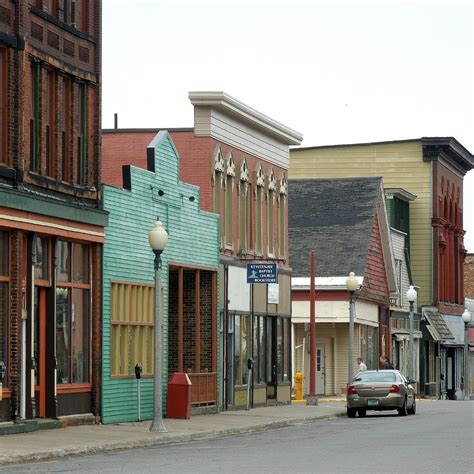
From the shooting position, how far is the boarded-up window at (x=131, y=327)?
108ft

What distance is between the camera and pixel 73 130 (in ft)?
102

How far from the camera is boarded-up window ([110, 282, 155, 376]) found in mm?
32875

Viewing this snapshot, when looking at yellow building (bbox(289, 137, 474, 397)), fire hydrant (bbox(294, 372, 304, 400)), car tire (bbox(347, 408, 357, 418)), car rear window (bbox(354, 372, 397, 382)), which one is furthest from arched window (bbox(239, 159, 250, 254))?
yellow building (bbox(289, 137, 474, 397))

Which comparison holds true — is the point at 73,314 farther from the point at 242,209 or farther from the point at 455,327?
the point at 455,327

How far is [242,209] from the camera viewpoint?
A: 43188mm

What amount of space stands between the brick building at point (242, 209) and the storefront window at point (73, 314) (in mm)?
7048

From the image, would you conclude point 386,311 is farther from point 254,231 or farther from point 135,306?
point 135,306

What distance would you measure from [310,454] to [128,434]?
5.63 metres

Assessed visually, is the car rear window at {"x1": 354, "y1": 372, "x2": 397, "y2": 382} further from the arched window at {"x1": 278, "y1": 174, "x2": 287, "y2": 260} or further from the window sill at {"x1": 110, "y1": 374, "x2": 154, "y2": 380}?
the arched window at {"x1": 278, "y1": 174, "x2": 287, "y2": 260}

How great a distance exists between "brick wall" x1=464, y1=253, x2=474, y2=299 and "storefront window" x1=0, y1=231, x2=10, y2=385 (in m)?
79.7

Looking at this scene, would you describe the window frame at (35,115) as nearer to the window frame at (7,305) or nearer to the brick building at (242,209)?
the window frame at (7,305)

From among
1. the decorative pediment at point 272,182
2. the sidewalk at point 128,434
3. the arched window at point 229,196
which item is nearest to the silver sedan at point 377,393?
the sidewalk at point 128,434

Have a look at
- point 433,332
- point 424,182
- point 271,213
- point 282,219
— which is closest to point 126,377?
point 271,213

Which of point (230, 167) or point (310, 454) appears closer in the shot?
point (310, 454)
